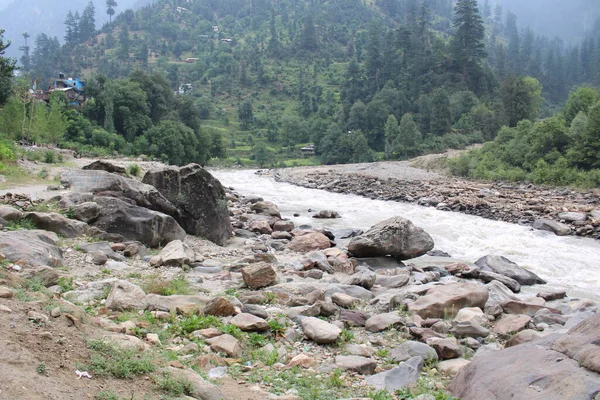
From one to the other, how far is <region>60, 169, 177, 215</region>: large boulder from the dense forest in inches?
1037

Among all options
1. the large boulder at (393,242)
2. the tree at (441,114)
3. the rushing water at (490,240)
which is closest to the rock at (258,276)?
the large boulder at (393,242)

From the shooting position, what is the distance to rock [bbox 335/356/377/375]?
255 inches

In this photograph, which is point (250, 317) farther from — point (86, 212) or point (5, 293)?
point (86, 212)

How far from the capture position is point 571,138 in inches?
1548

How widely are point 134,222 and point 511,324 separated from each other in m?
9.55

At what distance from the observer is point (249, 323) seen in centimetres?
737

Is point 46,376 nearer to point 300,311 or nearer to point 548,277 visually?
point 300,311

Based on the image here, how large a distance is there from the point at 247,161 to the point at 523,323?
248 ft

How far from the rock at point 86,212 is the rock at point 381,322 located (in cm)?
838

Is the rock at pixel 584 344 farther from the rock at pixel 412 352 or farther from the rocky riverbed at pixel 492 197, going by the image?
the rocky riverbed at pixel 492 197

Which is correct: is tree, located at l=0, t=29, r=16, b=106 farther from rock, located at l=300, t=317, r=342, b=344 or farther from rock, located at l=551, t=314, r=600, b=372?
rock, located at l=551, t=314, r=600, b=372

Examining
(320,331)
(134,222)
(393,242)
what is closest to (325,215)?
(393,242)

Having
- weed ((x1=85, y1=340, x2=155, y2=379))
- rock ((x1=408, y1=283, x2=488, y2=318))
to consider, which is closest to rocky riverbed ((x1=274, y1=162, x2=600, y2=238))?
rock ((x1=408, y1=283, x2=488, y2=318))

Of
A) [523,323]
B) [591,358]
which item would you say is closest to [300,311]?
[523,323]
